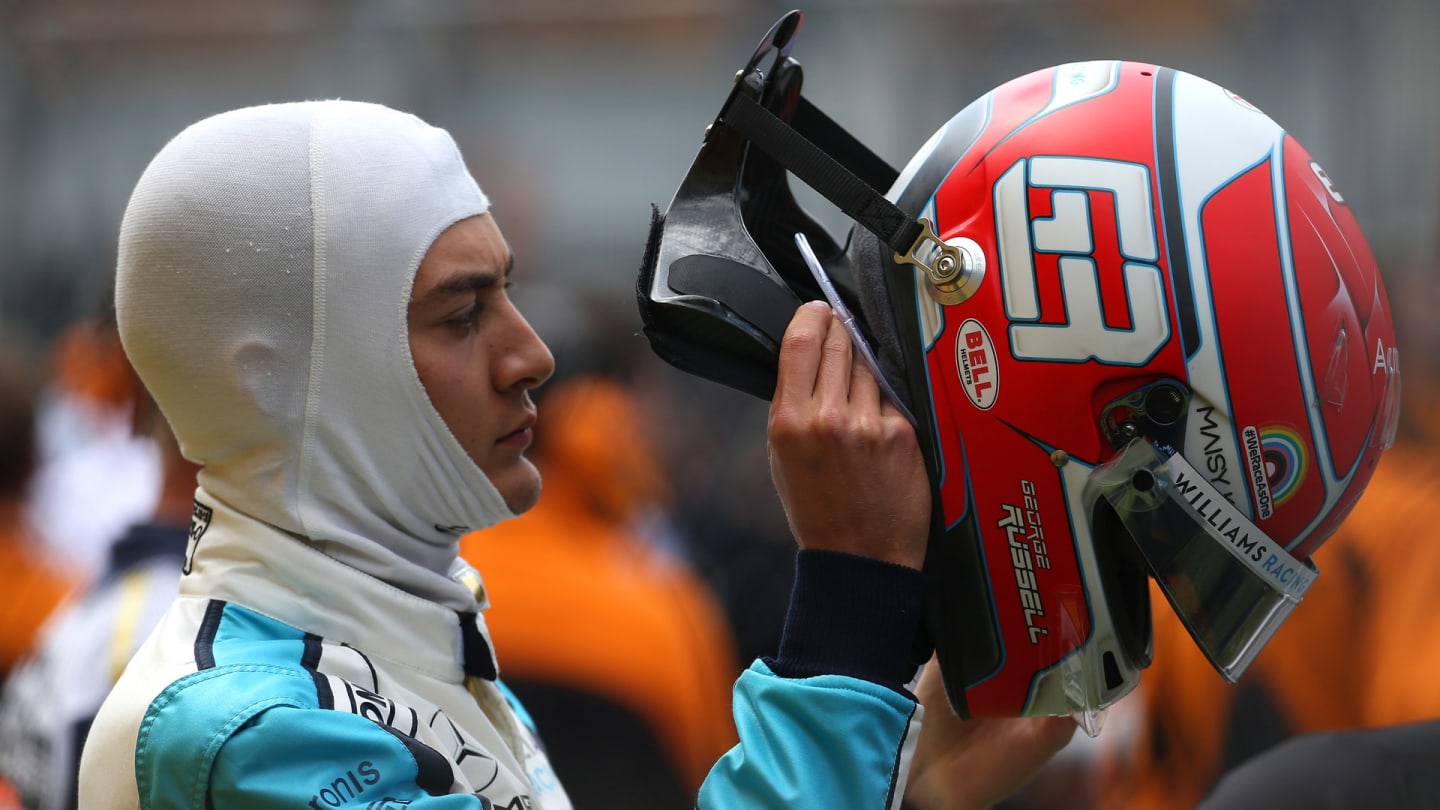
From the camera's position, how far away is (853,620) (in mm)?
1306

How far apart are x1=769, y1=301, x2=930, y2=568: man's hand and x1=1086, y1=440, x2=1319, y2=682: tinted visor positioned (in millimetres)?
184

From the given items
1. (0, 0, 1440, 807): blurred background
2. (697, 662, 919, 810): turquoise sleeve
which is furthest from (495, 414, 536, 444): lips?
(0, 0, 1440, 807): blurred background

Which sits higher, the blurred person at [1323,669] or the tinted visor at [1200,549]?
the tinted visor at [1200,549]

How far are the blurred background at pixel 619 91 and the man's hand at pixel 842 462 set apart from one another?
306cm

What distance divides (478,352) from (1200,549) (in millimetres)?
856

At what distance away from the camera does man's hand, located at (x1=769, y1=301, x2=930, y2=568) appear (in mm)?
1325

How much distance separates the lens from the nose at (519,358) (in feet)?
5.29

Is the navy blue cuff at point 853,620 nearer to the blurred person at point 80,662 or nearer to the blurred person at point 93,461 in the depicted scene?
the blurred person at point 80,662

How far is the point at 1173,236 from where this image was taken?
1.29 metres

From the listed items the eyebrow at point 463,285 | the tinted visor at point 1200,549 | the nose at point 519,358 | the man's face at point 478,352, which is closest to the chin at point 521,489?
the man's face at point 478,352

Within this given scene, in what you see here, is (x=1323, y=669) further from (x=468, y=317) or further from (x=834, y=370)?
(x=468, y=317)

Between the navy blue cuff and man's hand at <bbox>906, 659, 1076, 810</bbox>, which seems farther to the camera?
man's hand at <bbox>906, 659, 1076, 810</bbox>

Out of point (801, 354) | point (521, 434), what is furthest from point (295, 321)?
point (801, 354)

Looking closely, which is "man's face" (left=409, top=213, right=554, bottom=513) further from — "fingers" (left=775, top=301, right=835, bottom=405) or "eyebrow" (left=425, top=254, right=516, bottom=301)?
"fingers" (left=775, top=301, right=835, bottom=405)
